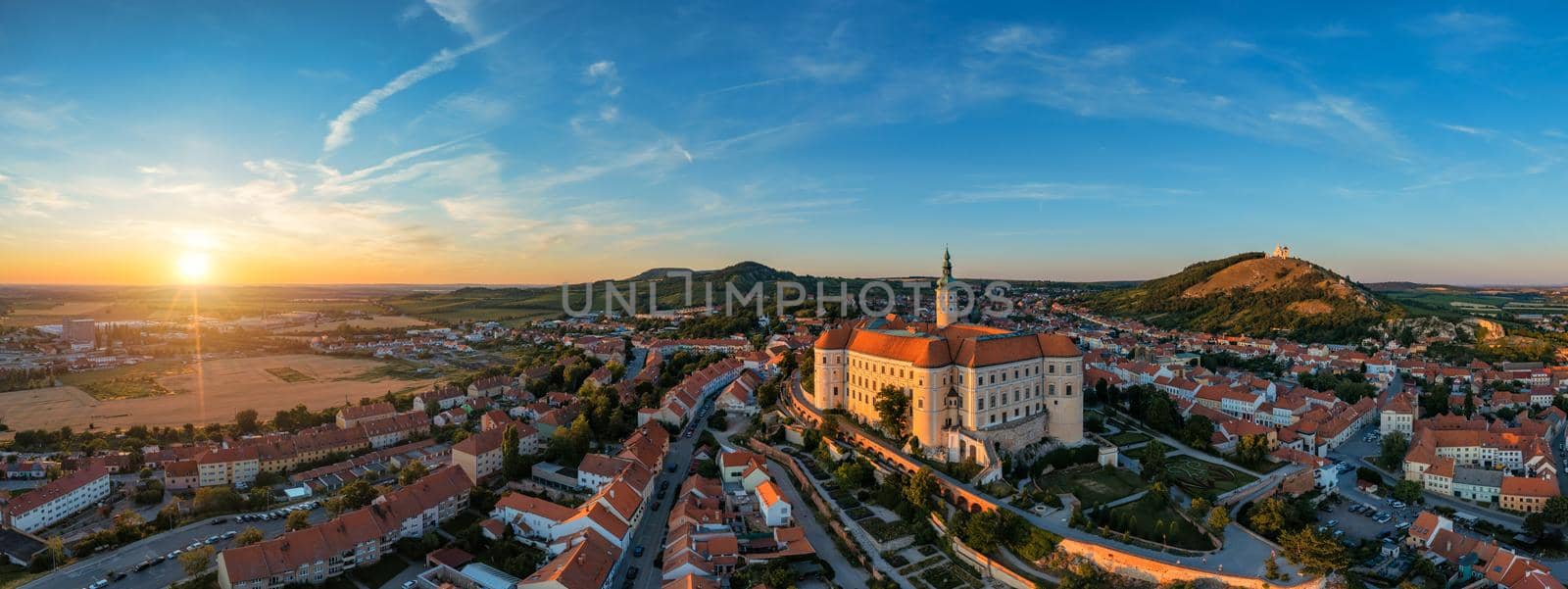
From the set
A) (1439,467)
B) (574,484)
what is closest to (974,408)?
(574,484)

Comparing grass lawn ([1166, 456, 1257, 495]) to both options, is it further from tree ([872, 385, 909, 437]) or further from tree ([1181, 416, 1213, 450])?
tree ([872, 385, 909, 437])

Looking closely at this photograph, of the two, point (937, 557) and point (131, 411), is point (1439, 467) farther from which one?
point (131, 411)

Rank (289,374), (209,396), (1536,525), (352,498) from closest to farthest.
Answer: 1. (1536,525)
2. (352,498)
3. (209,396)
4. (289,374)

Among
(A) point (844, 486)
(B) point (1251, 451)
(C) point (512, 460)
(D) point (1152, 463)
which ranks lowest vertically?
(A) point (844, 486)

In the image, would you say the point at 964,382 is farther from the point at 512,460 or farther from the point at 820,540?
the point at 512,460

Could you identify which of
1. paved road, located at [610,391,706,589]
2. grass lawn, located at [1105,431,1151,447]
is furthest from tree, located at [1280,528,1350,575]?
paved road, located at [610,391,706,589]

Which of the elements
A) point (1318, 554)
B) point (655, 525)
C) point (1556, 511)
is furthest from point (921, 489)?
point (1556, 511)
